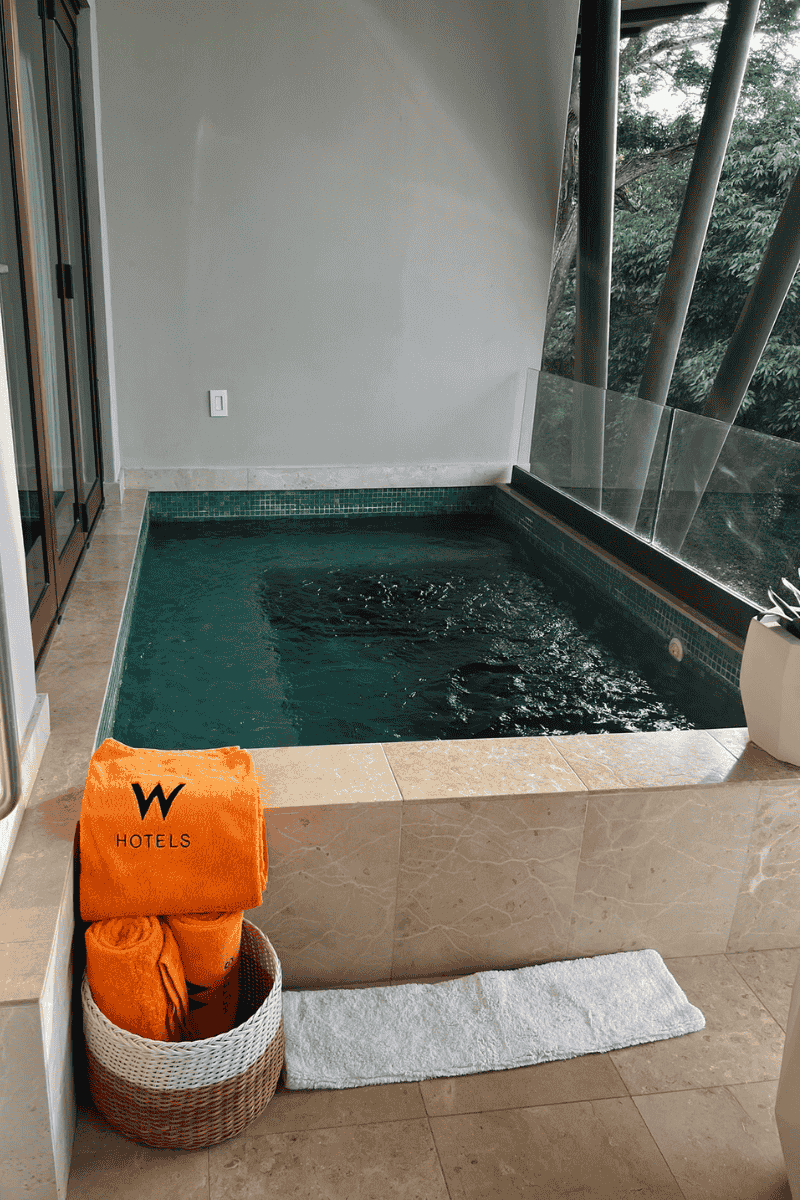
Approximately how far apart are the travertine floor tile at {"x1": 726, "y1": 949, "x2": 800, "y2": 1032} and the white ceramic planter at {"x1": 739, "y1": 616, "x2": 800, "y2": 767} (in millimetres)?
448

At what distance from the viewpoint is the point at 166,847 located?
4.71 feet

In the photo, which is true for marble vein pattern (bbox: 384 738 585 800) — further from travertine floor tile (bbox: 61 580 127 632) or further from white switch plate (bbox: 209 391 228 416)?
white switch plate (bbox: 209 391 228 416)

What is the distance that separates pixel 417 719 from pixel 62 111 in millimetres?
3015

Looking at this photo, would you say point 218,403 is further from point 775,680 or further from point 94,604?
point 775,680

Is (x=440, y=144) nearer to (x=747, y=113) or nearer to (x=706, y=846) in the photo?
(x=706, y=846)

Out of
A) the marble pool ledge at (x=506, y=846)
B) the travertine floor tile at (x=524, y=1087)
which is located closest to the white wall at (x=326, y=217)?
the marble pool ledge at (x=506, y=846)

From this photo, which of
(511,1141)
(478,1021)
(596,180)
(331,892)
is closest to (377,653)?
(331,892)

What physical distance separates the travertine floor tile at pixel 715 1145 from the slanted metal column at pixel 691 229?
2869 mm

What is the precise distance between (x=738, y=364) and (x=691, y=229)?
89 cm

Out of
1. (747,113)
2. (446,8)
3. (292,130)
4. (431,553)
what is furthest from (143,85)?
(747,113)

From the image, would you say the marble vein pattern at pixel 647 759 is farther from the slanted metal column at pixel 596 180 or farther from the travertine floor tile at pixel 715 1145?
the slanted metal column at pixel 596 180

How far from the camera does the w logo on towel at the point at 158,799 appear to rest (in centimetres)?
145

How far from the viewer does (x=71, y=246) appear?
3.87m

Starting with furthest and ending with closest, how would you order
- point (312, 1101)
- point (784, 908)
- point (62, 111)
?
point (62, 111), point (784, 908), point (312, 1101)
